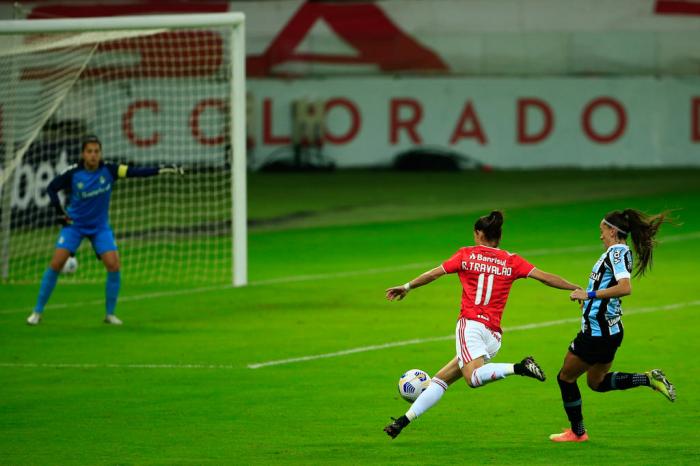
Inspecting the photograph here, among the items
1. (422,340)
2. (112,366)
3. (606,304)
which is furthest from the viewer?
(422,340)

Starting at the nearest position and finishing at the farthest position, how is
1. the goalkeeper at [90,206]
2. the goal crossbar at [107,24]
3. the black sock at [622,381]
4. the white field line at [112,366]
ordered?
the black sock at [622,381] → the white field line at [112,366] → the goalkeeper at [90,206] → the goal crossbar at [107,24]

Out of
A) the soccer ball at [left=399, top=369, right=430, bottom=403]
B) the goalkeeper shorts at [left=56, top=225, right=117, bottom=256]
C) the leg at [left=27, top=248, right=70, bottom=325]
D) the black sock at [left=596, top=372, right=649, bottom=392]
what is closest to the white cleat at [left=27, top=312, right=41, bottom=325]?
the leg at [left=27, top=248, right=70, bottom=325]

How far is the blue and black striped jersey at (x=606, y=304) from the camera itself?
8.97 meters

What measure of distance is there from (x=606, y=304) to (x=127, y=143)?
26.9 meters

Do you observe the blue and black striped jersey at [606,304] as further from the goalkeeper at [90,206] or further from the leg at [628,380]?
the goalkeeper at [90,206]

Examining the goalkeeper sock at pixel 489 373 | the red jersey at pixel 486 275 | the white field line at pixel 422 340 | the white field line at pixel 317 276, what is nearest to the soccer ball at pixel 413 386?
the goalkeeper sock at pixel 489 373

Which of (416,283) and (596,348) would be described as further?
(416,283)

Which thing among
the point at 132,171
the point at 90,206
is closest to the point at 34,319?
the point at 90,206

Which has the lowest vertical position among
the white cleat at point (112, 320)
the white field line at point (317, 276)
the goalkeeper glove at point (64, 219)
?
the white field line at point (317, 276)

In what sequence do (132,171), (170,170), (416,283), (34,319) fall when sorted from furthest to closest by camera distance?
(34,319) → (170,170) → (132,171) → (416,283)

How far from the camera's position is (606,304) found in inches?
353

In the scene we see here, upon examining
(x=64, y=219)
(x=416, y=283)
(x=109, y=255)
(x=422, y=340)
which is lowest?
(x=422, y=340)

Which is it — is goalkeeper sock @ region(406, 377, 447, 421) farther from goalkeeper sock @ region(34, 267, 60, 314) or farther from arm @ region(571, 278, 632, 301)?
goalkeeper sock @ region(34, 267, 60, 314)

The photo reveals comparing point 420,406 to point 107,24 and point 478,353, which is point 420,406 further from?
point 107,24
